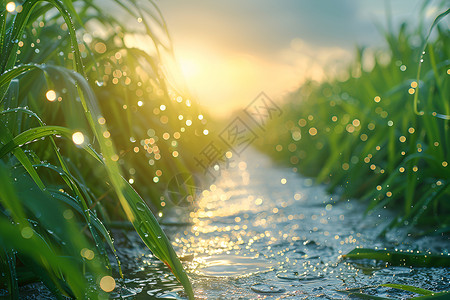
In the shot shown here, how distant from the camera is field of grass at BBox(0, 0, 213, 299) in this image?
0.75 m

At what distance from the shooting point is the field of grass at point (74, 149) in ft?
2.47

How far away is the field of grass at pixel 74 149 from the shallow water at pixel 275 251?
0.12 metres

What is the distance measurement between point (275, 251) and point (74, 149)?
2.20 feet

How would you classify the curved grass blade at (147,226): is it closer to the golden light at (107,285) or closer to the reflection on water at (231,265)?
the golden light at (107,285)

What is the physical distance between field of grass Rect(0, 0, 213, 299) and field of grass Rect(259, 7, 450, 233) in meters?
0.78

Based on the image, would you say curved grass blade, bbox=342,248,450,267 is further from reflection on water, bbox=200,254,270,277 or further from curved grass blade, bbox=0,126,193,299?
curved grass blade, bbox=0,126,193,299

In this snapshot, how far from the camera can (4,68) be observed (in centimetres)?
96

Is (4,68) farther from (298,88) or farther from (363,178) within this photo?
(298,88)

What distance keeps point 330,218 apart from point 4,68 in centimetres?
Answer: 140

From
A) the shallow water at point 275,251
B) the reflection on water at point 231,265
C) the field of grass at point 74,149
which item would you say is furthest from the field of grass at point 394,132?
the field of grass at point 74,149

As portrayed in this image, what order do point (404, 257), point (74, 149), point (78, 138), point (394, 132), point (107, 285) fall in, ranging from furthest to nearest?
1. point (394, 132)
2. point (74, 149)
3. point (404, 257)
4. point (107, 285)
5. point (78, 138)

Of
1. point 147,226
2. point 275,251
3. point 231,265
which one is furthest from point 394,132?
point 147,226

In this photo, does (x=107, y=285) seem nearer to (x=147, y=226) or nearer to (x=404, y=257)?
(x=147, y=226)

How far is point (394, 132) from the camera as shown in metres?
1.98
